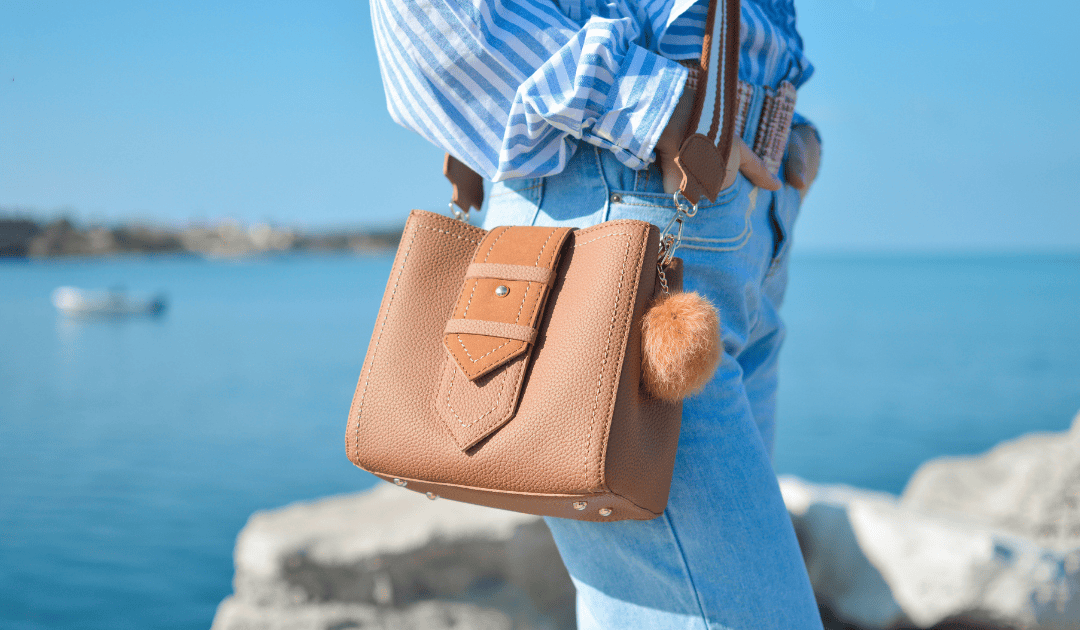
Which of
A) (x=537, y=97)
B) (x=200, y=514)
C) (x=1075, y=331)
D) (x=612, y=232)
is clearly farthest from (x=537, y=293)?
(x=1075, y=331)

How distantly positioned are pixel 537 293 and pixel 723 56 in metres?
0.45

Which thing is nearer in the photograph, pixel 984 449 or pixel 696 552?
pixel 696 552

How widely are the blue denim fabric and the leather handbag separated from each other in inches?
2.4

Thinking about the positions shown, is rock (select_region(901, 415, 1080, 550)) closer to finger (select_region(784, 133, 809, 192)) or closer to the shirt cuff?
finger (select_region(784, 133, 809, 192))

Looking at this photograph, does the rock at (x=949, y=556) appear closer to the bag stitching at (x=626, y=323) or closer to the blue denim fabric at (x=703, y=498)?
the blue denim fabric at (x=703, y=498)

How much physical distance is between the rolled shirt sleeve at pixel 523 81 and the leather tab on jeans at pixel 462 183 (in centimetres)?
10

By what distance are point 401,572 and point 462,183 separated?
2.36 meters

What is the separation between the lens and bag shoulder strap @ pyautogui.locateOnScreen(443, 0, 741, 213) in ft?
3.16

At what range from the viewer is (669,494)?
97cm

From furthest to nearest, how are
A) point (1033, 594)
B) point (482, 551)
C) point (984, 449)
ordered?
point (984, 449) < point (482, 551) < point (1033, 594)

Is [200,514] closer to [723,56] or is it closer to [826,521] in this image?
[826,521]

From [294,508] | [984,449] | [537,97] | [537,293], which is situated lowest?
[984,449]

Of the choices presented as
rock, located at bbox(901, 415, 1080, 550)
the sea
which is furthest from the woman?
the sea

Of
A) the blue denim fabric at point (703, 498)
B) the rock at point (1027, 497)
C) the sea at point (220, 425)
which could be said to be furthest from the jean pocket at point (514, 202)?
the sea at point (220, 425)
